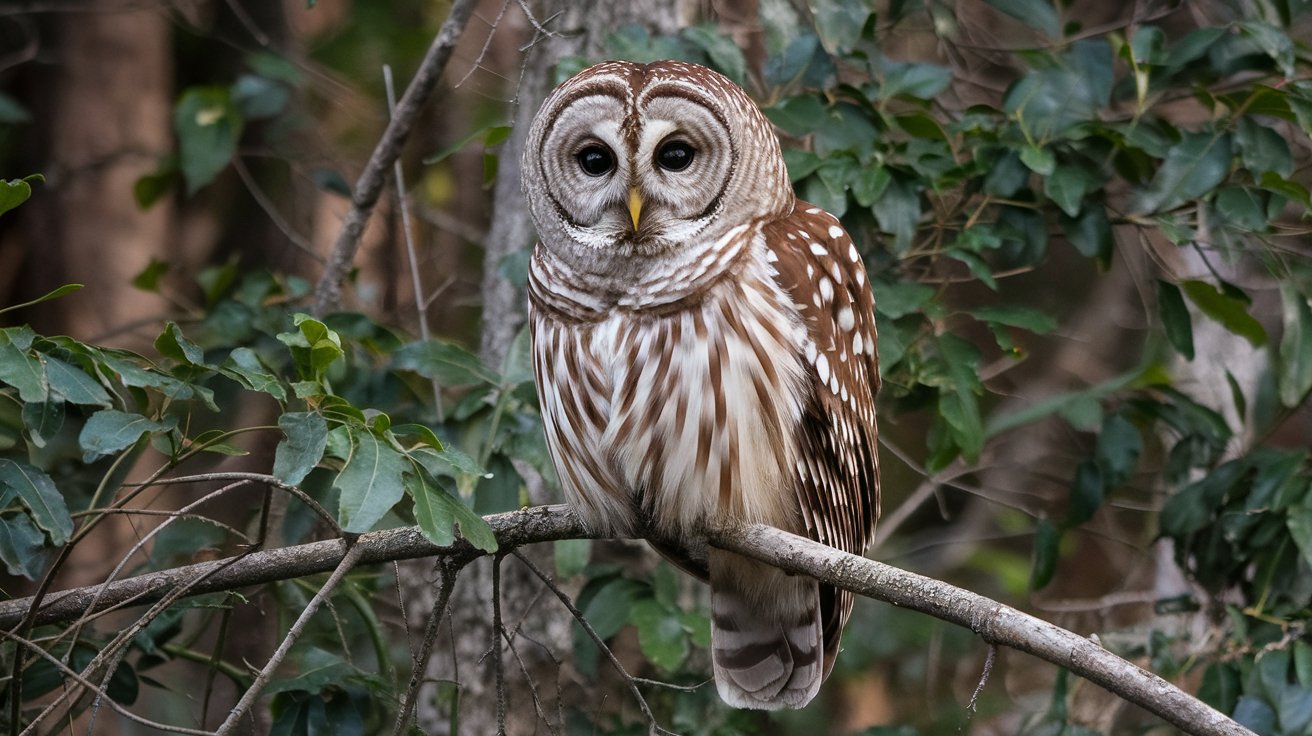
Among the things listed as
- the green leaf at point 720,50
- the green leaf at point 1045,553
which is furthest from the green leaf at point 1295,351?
the green leaf at point 720,50

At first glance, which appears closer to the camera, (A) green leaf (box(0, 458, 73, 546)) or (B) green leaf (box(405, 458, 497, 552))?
(B) green leaf (box(405, 458, 497, 552))

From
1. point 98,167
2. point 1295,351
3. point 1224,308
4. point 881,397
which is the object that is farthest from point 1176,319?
point 98,167

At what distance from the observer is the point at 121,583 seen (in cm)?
249

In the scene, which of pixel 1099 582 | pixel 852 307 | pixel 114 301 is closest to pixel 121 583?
pixel 852 307

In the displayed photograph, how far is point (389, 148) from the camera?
3.60 metres

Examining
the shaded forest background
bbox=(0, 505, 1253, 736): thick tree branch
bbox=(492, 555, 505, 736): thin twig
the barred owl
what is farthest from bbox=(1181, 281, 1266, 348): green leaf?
bbox=(492, 555, 505, 736): thin twig

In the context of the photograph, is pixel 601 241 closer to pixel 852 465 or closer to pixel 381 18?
pixel 852 465

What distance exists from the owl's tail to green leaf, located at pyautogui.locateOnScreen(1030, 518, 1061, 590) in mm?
894

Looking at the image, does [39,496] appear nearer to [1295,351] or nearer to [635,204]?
[635,204]

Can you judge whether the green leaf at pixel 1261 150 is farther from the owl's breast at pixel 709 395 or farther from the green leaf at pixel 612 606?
the green leaf at pixel 612 606

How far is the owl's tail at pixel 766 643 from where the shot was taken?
3.15 m

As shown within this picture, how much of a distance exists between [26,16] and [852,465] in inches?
176

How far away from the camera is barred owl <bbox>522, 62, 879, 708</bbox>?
280 cm

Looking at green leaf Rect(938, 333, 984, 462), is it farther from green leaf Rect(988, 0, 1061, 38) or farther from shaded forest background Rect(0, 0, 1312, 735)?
green leaf Rect(988, 0, 1061, 38)
